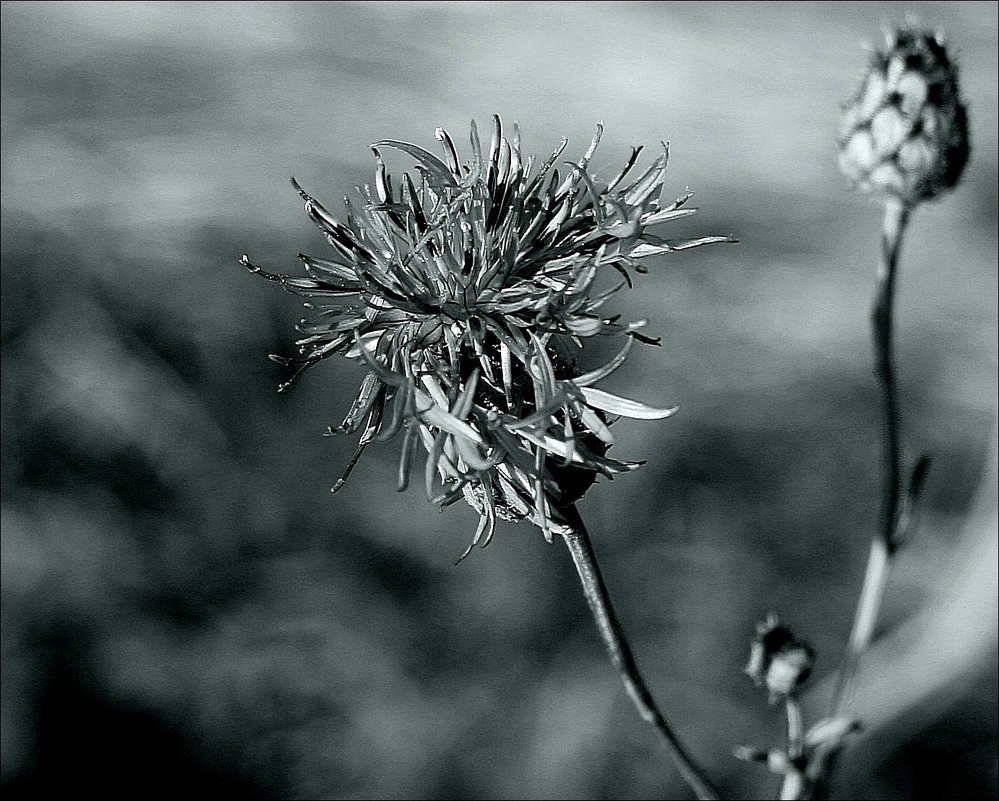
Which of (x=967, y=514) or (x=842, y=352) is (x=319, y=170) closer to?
(x=842, y=352)

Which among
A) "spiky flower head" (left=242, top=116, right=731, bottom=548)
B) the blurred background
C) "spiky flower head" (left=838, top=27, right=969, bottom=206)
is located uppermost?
"spiky flower head" (left=838, top=27, right=969, bottom=206)

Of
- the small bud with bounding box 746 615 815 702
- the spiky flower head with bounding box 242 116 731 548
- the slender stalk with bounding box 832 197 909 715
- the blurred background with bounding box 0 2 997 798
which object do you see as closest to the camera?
the spiky flower head with bounding box 242 116 731 548

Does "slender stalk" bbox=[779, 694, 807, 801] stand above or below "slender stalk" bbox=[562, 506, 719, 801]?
below

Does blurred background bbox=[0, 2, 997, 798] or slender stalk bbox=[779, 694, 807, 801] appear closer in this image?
slender stalk bbox=[779, 694, 807, 801]

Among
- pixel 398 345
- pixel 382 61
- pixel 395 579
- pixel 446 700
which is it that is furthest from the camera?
pixel 382 61

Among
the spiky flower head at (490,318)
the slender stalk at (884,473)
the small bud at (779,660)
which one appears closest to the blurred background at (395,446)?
the slender stalk at (884,473)

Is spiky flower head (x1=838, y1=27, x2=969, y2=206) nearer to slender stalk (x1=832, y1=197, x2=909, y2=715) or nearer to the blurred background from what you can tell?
slender stalk (x1=832, y1=197, x2=909, y2=715)

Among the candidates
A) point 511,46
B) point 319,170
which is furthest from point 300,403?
point 511,46

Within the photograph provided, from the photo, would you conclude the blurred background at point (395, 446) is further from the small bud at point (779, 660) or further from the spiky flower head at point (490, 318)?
the spiky flower head at point (490, 318)

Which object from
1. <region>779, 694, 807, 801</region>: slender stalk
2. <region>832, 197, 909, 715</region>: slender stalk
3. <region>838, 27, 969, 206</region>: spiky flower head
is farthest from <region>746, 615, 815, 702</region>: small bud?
<region>838, 27, 969, 206</region>: spiky flower head
